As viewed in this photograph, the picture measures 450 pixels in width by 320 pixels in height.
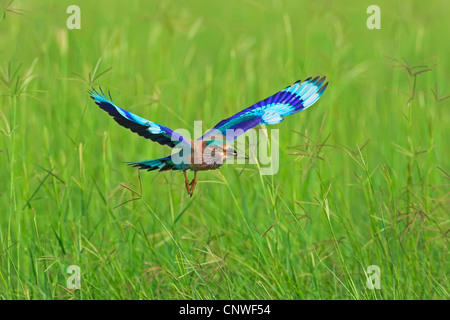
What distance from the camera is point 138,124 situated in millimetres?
2395

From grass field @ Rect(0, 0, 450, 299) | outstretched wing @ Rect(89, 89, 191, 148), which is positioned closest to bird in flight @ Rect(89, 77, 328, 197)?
outstretched wing @ Rect(89, 89, 191, 148)

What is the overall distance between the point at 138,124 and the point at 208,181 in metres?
0.62

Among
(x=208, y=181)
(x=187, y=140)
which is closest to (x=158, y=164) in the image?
(x=187, y=140)

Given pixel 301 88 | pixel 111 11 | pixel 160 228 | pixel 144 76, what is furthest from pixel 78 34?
pixel 301 88

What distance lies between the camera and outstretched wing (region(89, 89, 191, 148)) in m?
2.39

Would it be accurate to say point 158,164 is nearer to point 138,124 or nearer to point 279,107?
point 138,124

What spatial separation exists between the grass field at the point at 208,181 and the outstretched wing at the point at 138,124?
1.19ft

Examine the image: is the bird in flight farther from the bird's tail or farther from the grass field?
the grass field

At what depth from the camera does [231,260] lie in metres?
3.69

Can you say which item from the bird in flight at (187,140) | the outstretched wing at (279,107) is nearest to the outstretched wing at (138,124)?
the bird in flight at (187,140)

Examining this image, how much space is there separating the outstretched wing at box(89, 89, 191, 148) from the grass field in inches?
14.3

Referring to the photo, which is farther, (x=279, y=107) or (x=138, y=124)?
(x=279, y=107)
